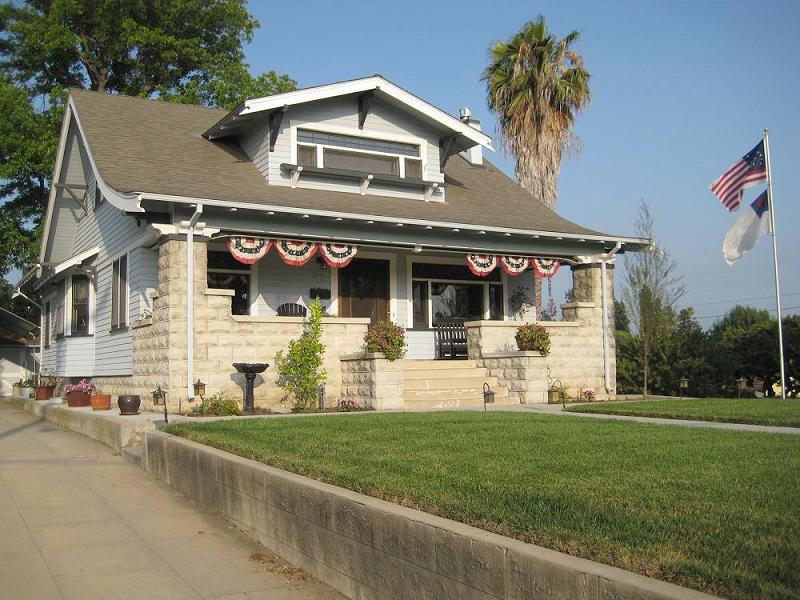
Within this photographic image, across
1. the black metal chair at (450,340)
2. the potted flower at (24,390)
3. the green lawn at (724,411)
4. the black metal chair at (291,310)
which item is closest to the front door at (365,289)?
the black metal chair at (291,310)

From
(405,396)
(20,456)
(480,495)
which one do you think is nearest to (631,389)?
(405,396)

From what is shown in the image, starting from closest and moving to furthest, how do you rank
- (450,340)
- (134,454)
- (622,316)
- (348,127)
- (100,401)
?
(134,454) → (100,401) → (348,127) → (450,340) → (622,316)

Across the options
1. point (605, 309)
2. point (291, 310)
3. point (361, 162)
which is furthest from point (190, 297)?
point (605, 309)

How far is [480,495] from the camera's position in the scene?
502cm

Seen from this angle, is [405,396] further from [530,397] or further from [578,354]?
[578,354]

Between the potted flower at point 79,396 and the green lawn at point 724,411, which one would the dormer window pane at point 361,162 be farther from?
the green lawn at point 724,411

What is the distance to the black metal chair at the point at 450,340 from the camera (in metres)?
18.3

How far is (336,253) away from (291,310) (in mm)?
2354

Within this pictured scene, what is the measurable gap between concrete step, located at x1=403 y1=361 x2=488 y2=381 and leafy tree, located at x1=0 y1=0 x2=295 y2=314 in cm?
1877

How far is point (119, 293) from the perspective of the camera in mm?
17328

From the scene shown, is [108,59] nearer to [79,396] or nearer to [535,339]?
[79,396]

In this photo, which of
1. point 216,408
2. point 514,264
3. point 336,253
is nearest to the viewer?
point 216,408

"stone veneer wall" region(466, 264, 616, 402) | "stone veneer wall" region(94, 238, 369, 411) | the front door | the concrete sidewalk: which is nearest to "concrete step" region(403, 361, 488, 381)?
"stone veneer wall" region(466, 264, 616, 402)

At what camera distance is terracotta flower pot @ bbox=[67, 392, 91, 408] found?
1708 centimetres
